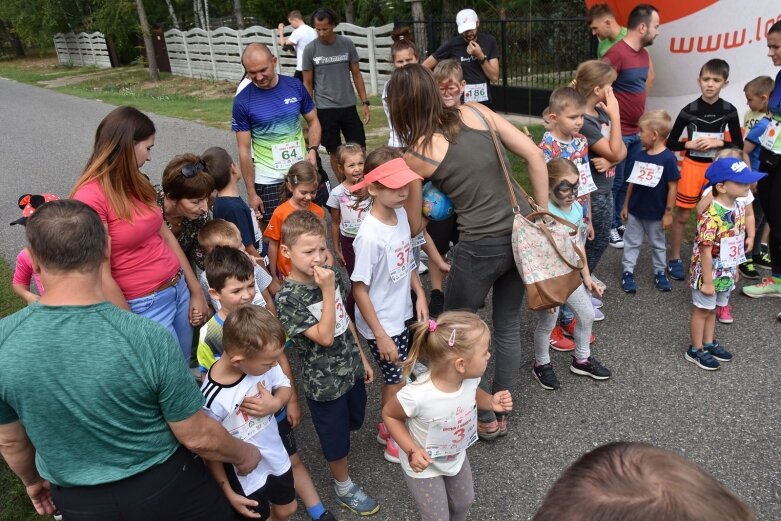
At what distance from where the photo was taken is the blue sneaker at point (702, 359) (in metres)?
3.77

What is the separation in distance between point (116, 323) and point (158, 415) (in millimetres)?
334

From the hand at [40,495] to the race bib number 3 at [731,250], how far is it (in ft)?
12.0

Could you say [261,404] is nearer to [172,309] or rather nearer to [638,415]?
[172,309]

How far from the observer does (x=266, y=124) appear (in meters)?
4.60

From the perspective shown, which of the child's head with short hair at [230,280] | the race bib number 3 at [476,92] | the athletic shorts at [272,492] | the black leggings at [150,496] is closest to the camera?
the black leggings at [150,496]

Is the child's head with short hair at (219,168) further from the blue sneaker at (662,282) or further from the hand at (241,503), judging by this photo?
the blue sneaker at (662,282)

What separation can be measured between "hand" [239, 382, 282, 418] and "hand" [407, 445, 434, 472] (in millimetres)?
560

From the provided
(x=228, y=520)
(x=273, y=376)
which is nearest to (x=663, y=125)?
(x=273, y=376)

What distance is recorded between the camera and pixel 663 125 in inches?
182

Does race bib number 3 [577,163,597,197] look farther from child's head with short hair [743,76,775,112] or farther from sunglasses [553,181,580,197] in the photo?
child's head with short hair [743,76,775,112]

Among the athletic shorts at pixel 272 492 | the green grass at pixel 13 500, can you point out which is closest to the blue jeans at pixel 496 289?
the athletic shorts at pixel 272 492

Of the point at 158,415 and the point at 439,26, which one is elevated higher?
the point at 439,26

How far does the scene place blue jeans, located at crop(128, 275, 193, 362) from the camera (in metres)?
3.03

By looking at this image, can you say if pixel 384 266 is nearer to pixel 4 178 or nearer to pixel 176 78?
pixel 4 178
